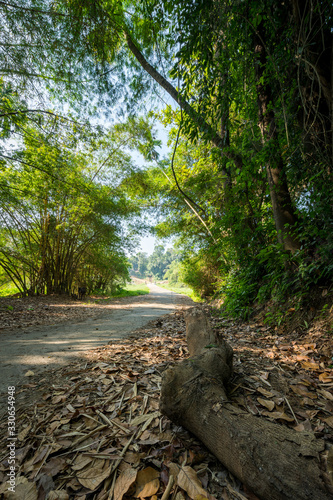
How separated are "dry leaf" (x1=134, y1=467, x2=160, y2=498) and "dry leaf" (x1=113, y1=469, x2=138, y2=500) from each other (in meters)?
0.03

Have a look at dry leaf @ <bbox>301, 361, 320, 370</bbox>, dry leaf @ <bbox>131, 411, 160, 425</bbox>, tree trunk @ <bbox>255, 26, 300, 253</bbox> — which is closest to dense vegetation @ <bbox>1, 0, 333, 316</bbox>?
tree trunk @ <bbox>255, 26, 300, 253</bbox>

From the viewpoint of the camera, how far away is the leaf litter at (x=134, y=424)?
2.92ft

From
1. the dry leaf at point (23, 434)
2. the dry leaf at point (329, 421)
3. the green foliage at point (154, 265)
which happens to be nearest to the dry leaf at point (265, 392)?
the dry leaf at point (329, 421)

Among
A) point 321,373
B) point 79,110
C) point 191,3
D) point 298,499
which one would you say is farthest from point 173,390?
point 79,110

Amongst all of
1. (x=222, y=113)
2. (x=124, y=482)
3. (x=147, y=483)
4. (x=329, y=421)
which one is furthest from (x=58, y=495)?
(x=222, y=113)

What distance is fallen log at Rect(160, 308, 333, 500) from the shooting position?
76 cm

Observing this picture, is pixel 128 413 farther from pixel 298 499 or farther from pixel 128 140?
pixel 128 140

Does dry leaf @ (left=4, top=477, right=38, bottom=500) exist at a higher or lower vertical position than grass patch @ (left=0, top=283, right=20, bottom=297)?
higher

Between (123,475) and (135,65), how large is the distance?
7.17 m

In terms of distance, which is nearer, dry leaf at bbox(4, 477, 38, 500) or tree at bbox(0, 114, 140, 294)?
dry leaf at bbox(4, 477, 38, 500)

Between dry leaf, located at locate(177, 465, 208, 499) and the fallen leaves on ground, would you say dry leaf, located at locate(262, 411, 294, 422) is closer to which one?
the fallen leaves on ground

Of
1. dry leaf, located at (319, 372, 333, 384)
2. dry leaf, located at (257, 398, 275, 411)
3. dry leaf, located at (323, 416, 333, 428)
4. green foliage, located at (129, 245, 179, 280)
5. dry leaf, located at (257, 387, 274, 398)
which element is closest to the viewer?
dry leaf, located at (323, 416, 333, 428)

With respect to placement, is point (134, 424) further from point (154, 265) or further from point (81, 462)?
point (154, 265)

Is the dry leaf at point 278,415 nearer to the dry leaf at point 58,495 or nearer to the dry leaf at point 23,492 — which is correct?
the dry leaf at point 58,495
